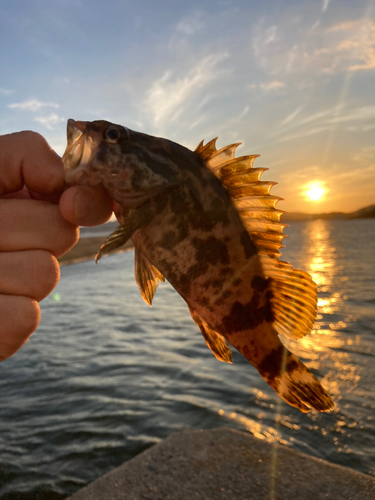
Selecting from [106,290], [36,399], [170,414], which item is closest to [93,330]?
[36,399]

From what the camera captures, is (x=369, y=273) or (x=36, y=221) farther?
(x=369, y=273)

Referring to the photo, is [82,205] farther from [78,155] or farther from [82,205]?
[78,155]

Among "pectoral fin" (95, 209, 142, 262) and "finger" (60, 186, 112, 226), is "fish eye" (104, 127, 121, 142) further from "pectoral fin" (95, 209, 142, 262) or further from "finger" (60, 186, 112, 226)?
"pectoral fin" (95, 209, 142, 262)

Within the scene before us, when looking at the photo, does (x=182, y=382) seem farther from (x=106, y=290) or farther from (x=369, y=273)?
(x=369, y=273)

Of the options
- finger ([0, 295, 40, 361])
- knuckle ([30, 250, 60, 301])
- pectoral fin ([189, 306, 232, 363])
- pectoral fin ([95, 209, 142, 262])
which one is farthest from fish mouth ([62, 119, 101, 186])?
pectoral fin ([189, 306, 232, 363])

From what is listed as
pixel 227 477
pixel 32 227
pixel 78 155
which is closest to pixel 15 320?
pixel 32 227

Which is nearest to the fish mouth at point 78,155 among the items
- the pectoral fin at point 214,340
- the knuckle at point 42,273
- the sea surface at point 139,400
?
the knuckle at point 42,273

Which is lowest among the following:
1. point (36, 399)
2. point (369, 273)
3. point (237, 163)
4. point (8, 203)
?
point (36, 399)

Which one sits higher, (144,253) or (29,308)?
(144,253)

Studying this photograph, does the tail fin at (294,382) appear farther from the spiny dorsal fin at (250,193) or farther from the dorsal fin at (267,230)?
the spiny dorsal fin at (250,193)
